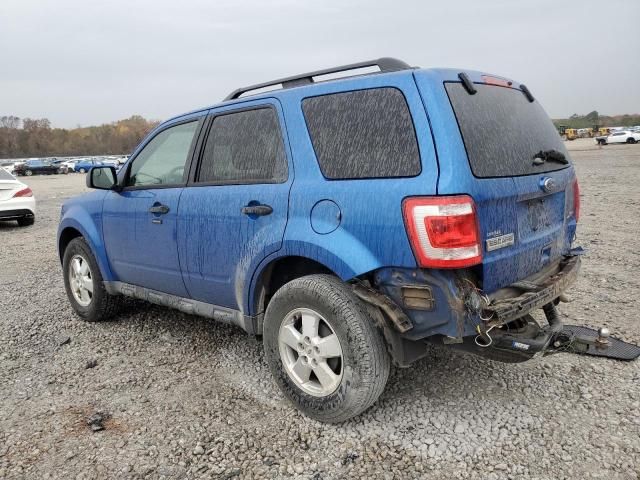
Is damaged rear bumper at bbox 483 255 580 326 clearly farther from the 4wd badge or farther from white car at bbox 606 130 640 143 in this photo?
white car at bbox 606 130 640 143

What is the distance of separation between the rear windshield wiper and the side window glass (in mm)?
2298

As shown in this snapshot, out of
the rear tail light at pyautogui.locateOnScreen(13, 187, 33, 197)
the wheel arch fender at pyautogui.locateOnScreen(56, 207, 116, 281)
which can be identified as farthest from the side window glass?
the rear tail light at pyautogui.locateOnScreen(13, 187, 33, 197)

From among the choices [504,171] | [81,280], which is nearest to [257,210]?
[504,171]

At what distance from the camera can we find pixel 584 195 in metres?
12.6

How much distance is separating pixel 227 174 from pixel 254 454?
68.2 inches

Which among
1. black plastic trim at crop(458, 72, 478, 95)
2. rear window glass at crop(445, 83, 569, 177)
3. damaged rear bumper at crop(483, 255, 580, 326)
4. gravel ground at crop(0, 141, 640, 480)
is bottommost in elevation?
gravel ground at crop(0, 141, 640, 480)

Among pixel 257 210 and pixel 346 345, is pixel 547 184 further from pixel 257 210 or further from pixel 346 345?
pixel 257 210

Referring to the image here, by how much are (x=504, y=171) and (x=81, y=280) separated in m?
3.89

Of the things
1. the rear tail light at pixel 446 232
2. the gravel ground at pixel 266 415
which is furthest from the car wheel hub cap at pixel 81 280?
the rear tail light at pixel 446 232

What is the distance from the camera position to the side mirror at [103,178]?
4301mm

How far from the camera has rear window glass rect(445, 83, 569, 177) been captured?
265 cm

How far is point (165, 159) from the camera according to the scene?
4.07m

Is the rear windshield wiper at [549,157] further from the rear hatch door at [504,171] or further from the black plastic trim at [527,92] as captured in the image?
the black plastic trim at [527,92]

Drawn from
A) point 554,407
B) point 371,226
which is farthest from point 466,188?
point 554,407
